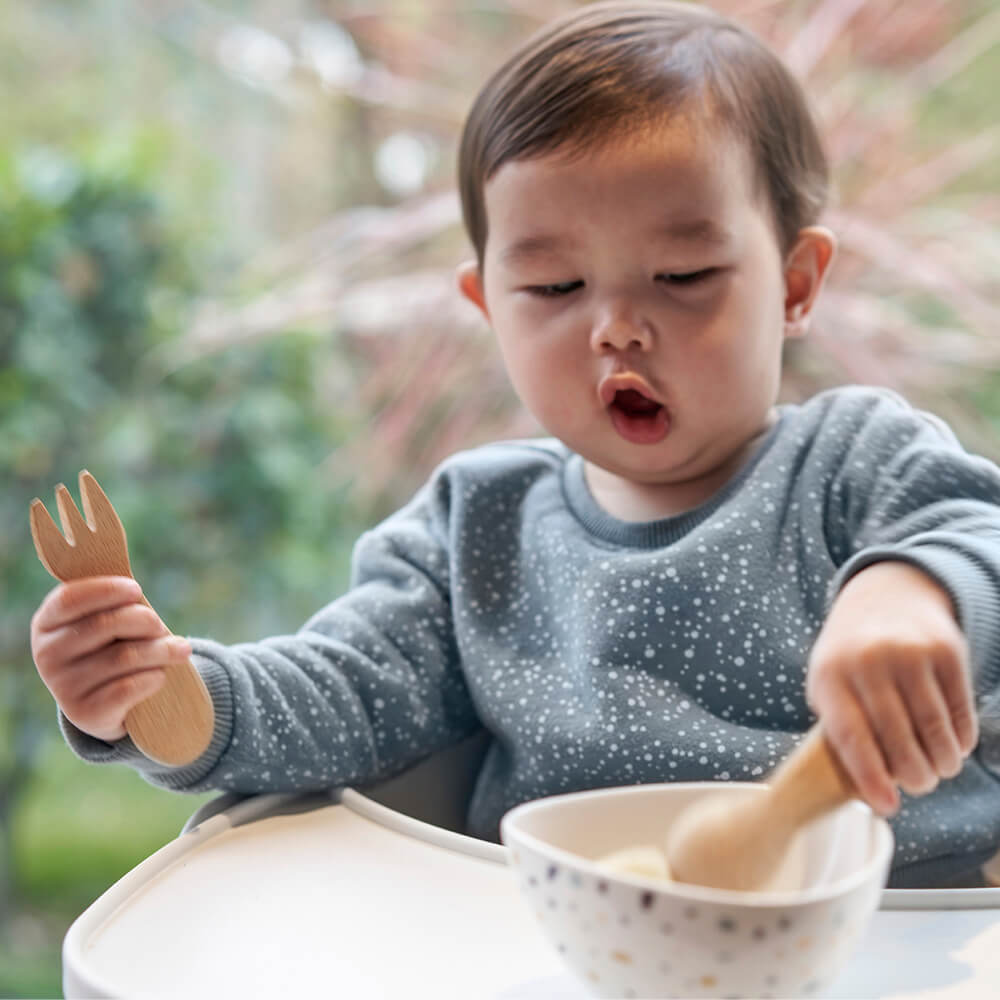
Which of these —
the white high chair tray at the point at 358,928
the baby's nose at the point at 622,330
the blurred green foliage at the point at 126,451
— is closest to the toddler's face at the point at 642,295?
the baby's nose at the point at 622,330

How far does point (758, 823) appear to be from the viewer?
47cm

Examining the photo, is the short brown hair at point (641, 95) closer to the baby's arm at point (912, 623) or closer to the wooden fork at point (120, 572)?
the baby's arm at point (912, 623)

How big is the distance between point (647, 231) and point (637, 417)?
0.39 ft

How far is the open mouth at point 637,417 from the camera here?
2.51 feet

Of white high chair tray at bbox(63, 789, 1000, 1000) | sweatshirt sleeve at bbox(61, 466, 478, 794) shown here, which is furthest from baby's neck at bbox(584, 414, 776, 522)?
white high chair tray at bbox(63, 789, 1000, 1000)

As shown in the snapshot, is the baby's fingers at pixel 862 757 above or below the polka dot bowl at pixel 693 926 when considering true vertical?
above

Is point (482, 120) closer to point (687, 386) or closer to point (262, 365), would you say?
point (687, 386)

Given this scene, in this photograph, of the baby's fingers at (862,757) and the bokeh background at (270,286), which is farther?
the bokeh background at (270,286)

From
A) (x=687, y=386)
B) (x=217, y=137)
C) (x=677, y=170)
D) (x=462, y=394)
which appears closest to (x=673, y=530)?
(x=687, y=386)

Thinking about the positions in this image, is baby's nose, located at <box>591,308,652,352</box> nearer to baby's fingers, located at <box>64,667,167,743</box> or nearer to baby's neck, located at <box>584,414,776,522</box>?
baby's neck, located at <box>584,414,776,522</box>

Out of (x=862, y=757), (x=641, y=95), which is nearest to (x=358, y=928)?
(x=862, y=757)

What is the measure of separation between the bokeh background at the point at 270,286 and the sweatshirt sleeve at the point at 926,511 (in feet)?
1.44

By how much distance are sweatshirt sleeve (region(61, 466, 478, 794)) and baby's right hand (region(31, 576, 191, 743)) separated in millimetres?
48

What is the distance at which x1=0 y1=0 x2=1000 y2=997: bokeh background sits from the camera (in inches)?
50.8
